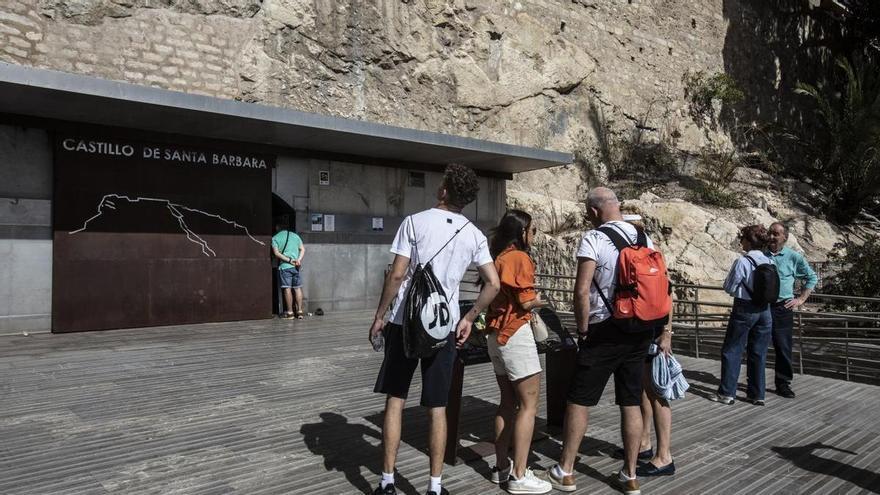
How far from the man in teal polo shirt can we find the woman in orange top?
3553 mm

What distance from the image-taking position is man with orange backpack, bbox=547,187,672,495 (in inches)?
142

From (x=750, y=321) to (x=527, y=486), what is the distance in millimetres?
3360

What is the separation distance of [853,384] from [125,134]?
10.2 metres

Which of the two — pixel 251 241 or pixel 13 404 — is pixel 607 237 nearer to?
pixel 13 404

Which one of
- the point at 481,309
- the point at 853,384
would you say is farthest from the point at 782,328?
the point at 481,309

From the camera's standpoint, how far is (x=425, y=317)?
332 cm

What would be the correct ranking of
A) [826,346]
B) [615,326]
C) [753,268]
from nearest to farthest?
[615,326]
[753,268]
[826,346]

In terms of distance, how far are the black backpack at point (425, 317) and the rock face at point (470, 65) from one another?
33.0 feet

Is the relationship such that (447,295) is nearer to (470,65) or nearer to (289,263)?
(289,263)

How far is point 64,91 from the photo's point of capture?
7648 millimetres

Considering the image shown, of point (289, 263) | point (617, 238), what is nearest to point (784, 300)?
point (617, 238)

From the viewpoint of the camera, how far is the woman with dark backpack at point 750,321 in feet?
18.8

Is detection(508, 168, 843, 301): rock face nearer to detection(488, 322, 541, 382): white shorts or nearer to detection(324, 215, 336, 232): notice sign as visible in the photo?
detection(324, 215, 336, 232): notice sign

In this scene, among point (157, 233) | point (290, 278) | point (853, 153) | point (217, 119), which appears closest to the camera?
point (217, 119)
